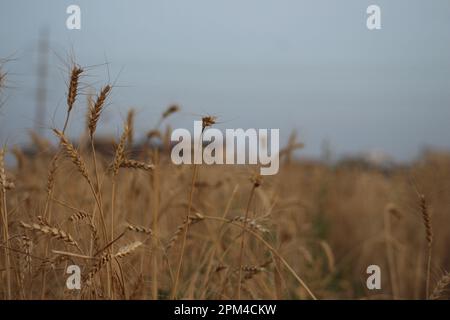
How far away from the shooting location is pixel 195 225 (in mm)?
3307

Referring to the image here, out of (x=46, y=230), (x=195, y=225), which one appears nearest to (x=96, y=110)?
(x=46, y=230)

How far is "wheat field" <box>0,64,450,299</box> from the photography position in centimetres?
149

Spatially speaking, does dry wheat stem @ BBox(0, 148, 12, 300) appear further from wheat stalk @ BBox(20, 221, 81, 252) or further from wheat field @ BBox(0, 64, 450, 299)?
wheat stalk @ BBox(20, 221, 81, 252)

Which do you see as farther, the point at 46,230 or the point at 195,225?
the point at 195,225

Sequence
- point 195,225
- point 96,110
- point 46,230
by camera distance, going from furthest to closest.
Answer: point 195,225 < point 96,110 < point 46,230

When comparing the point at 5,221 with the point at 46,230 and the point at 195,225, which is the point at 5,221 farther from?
the point at 195,225

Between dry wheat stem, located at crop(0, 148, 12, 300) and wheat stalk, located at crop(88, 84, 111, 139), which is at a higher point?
wheat stalk, located at crop(88, 84, 111, 139)

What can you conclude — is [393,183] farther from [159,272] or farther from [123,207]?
[159,272]

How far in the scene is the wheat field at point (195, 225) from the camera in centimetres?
149

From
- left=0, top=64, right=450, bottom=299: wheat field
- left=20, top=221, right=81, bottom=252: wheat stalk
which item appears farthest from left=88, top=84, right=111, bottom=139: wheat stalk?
left=20, top=221, right=81, bottom=252: wheat stalk

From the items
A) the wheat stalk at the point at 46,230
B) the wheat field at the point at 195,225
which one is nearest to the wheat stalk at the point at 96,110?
the wheat field at the point at 195,225

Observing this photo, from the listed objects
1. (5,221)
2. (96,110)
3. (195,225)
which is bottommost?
(195,225)
